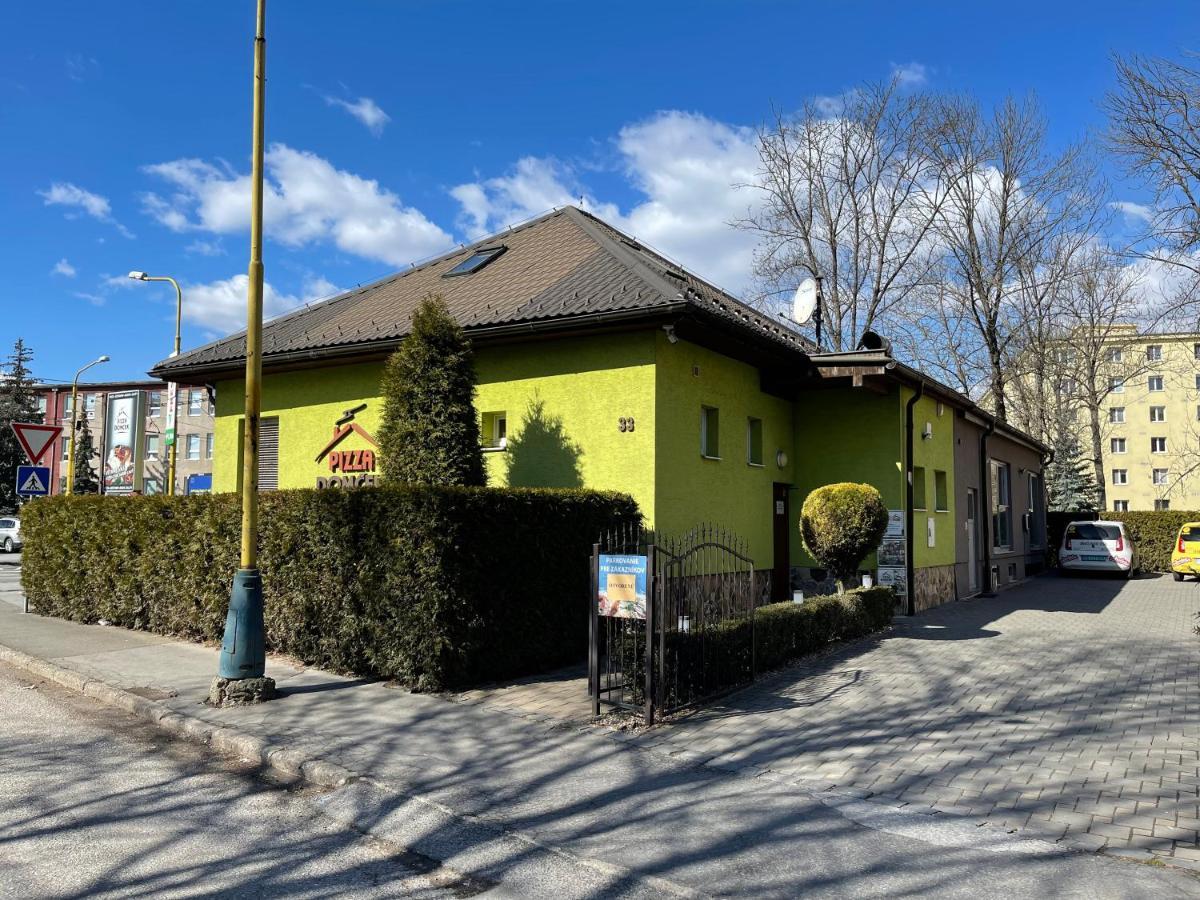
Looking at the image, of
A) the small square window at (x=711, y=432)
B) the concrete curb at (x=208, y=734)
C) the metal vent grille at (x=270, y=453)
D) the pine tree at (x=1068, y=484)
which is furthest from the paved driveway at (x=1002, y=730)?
the pine tree at (x=1068, y=484)

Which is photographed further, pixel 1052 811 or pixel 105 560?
pixel 105 560

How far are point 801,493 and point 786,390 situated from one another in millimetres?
1968

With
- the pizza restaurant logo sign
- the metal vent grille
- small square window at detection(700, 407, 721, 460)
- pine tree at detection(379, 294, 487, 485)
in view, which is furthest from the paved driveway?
the metal vent grille

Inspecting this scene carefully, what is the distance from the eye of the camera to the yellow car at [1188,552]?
25.4 metres

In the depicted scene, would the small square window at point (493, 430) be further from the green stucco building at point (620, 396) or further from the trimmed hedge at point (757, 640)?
the trimmed hedge at point (757, 640)

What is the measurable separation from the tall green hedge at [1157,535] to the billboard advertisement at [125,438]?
3071 cm

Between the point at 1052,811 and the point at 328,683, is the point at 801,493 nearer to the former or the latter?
the point at 328,683

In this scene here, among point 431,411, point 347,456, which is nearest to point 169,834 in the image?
point 431,411

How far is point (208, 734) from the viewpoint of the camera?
7.34 metres

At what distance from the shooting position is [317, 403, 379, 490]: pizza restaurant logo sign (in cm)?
1504

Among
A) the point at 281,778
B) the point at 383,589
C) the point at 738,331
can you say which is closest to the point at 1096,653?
the point at 738,331

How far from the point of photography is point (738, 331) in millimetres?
12695

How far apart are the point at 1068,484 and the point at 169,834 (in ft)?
133

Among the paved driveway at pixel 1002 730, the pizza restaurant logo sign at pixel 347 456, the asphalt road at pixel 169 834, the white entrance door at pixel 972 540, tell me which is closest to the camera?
the asphalt road at pixel 169 834
